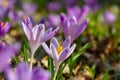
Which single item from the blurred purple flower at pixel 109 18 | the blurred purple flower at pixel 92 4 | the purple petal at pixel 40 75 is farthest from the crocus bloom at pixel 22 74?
the blurred purple flower at pixel 92 4

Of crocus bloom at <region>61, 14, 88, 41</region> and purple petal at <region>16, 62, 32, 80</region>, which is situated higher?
crocus bloom at <region>61, 14, 88, 41</region>

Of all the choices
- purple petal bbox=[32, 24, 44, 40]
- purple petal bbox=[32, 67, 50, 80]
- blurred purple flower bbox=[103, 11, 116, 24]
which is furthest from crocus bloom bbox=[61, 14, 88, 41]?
blurred purple flower bbox=[103, 11, 116, 24]

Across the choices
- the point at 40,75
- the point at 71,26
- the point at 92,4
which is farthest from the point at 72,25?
the point at 92,4

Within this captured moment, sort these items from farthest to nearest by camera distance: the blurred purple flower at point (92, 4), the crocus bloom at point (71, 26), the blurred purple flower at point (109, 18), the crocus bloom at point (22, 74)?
1. the blurred purple flower at point (92, 4)
2. the blurred purple flower at point (109, 18)
3. the crocus bloom at point (71, 26)
4. the crocus bloom at point (22, 74)

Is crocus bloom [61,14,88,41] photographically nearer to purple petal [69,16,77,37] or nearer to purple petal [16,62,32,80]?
purple petal [69,16,77,37]

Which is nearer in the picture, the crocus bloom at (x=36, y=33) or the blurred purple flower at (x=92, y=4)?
the crocus bloom at (x=36, y=33)

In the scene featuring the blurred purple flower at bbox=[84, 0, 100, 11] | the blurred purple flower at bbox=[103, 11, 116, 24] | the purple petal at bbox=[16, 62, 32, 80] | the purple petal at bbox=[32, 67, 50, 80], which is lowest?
the purple petal at bbox=[32, 67, 50, 80]

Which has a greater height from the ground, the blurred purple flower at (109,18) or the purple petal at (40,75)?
the blurred purple flower at (109,18)

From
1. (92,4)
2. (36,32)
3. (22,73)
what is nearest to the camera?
(22,73)

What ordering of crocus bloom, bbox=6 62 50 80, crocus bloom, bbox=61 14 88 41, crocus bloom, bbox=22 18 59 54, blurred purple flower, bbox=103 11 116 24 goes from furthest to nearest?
blurred purple flower, bbox=103 11 116 24 → crocus bloom, bbox=61 14 88 41 → crocus bloom, bbox=22 18 59 54 → crocus bloom, bbox=6 62 50 80

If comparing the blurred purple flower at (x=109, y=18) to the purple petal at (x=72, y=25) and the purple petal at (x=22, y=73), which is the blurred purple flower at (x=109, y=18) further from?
the purple petal at (x=22, y=73)

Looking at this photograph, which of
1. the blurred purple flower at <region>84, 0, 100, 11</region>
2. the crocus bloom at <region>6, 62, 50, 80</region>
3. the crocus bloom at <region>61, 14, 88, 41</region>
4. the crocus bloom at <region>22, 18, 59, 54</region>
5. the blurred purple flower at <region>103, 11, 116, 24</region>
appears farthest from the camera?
the blurred purple flower at <region>84, 0, 100, 11</region>

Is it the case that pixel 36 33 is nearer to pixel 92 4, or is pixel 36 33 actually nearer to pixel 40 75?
pixel 40 75
